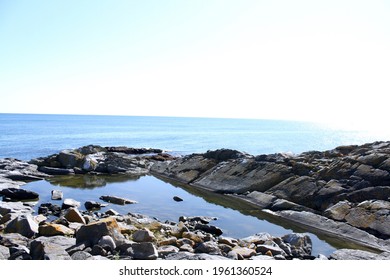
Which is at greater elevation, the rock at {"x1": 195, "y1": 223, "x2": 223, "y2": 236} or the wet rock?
the wet rock

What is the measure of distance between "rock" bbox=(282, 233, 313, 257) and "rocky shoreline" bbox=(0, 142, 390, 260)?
47 millimetres

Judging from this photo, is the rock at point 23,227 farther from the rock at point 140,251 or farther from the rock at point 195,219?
the rock at point 195,219

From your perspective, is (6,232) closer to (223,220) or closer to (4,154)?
(223,220)

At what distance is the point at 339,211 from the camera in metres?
23.7

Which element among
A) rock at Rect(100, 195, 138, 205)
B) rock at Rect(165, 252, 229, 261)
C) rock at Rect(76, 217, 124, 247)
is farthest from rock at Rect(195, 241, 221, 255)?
rock at Rect(100, 195, 138, 205)

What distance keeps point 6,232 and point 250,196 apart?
20445 mm

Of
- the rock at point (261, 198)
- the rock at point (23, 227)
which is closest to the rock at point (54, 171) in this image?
the rock at point (261, 198)

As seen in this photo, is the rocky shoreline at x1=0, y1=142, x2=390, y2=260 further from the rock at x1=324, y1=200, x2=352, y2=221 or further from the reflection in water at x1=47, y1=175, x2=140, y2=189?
the reflection in water at x1=47, y1=175, x2=140, y2=189

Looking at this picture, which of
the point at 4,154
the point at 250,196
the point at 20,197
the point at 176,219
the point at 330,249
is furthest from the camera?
the point at 4,154

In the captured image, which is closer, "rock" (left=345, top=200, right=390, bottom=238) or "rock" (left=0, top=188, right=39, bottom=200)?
"rock" (left=345, top=200, right=390, bottom=238)

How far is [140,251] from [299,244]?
8582mm

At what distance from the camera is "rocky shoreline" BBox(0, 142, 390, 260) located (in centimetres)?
1261
